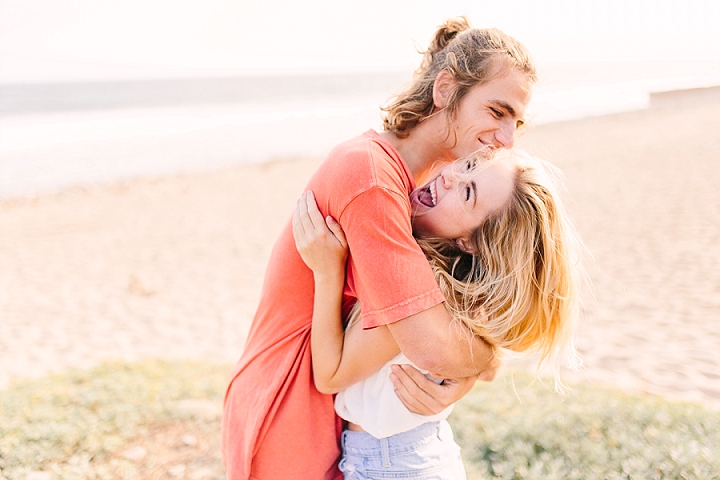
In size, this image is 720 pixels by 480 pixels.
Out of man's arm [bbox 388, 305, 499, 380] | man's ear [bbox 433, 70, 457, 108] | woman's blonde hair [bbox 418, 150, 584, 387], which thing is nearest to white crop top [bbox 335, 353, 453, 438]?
man's arm [bbox 388, 305, 499, 380]

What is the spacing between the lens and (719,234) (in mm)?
9906

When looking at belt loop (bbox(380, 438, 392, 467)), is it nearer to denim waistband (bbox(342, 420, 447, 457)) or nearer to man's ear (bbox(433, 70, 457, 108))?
denim waistband (bbox(342, 420, 447, 457))

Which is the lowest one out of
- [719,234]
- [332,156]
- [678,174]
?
[678,174]

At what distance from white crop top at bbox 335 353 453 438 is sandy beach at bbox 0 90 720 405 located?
44.2 inches

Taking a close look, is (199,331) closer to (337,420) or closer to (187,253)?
(187,253)

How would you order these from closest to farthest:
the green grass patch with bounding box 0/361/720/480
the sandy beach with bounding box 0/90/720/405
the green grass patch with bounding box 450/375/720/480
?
1. the green grass patch with bounding box 450/375/720/480
2. the green grass patch with bounding box 0/361/720/480
3. the sandy beach with bounding box 0/90/720/405

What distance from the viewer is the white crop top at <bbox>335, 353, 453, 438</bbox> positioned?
6.58 feet

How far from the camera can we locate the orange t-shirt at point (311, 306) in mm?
1836

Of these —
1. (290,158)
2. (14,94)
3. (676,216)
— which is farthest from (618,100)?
(14,94)

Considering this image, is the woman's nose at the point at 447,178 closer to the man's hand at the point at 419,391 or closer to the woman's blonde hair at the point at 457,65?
the woman's blonde hair at the point at 457,65

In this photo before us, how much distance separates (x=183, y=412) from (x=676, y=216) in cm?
1009

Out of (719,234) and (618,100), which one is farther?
(618,100)

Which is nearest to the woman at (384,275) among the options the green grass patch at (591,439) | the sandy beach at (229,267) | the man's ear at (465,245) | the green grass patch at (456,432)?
the man's ear at (465,245)

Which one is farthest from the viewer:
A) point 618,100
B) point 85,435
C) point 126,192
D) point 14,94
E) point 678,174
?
point 14,94
